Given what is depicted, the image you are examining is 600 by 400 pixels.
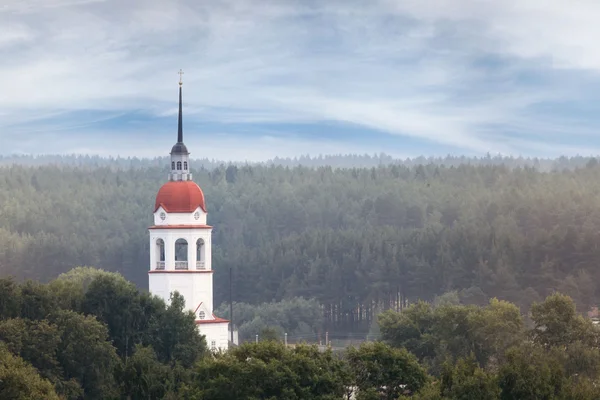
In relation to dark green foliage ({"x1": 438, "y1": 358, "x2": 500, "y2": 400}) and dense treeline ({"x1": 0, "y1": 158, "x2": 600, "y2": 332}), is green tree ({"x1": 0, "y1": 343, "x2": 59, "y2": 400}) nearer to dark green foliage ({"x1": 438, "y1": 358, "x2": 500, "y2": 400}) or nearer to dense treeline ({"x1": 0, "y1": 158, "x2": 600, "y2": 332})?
dark green foliage ({"x1": 438, "y1": 358, "x2": 500, "y2": 400})

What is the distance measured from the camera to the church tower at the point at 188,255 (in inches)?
3760

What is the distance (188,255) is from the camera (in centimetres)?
9662

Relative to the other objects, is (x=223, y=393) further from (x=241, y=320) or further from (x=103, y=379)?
(x=241, y=320)

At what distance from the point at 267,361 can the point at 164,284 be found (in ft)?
92.5

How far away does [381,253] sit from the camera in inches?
6668

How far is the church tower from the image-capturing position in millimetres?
95500

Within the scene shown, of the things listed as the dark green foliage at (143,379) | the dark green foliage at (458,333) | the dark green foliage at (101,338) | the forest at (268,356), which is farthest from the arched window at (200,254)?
the dark green foliage at (143,379)

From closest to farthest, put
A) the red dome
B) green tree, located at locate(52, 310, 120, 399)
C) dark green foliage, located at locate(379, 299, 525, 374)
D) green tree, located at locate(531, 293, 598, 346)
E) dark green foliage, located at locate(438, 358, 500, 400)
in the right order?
dark green foliage, located at locate(438, 358, 500, 400) < green tree, located at locate(52, 310, 120, 399) < green tree, located at locate(531, 293, 598, 346) < dark green foliage, located at locate(379, 299, 525, 374) < the red dome

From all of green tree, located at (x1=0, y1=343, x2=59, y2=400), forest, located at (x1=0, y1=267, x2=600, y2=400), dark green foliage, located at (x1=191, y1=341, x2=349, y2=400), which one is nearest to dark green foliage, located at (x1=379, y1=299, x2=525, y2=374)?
forest, located at (x1=0, y1=267, x2=600, y2=400)

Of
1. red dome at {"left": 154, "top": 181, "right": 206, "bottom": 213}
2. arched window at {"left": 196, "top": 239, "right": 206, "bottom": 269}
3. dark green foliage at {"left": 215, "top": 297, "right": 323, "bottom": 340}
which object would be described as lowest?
dark green foliage at {"left": 215, "top": 297, "right": 323, "bottom": 340}

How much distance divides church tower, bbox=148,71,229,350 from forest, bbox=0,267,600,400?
11.0 ft

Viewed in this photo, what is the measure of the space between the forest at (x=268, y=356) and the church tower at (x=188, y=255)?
3.34 meters

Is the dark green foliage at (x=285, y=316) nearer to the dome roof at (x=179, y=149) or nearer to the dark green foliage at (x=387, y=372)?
the dome roof at (x=179, y=149)

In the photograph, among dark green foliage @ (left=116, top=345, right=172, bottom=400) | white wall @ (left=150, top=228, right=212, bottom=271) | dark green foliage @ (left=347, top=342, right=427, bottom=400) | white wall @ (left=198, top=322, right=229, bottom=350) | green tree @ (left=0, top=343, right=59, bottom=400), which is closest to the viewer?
green tree @ (left=0, top=343, right=59, bottom=400)
